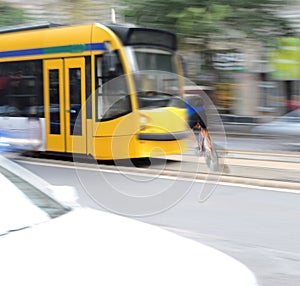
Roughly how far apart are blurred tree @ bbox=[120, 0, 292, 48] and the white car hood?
1741 cm

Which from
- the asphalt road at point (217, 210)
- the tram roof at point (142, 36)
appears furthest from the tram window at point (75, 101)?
the tram roof at point (142, 36)

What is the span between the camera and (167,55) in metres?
11.7

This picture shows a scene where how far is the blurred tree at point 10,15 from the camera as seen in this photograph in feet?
88.9

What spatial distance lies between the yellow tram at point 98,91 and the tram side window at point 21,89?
0.02m

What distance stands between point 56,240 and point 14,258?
30cm

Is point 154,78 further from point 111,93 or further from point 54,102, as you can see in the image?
point 54,102

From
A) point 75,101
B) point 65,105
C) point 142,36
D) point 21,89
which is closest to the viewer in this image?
point 142,36

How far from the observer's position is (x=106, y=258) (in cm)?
285

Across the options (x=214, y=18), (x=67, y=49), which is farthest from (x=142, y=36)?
(x=214, y=18)

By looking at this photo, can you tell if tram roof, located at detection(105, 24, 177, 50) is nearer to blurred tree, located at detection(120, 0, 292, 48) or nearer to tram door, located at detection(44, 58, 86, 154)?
tram door, located at detection(44, 58, 86, 154)

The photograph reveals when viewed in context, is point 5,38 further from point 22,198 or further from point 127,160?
point 22,198

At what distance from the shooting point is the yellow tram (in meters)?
10.7

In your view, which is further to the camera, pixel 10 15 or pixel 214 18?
pixel 10 15

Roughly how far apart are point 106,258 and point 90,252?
98 mm
